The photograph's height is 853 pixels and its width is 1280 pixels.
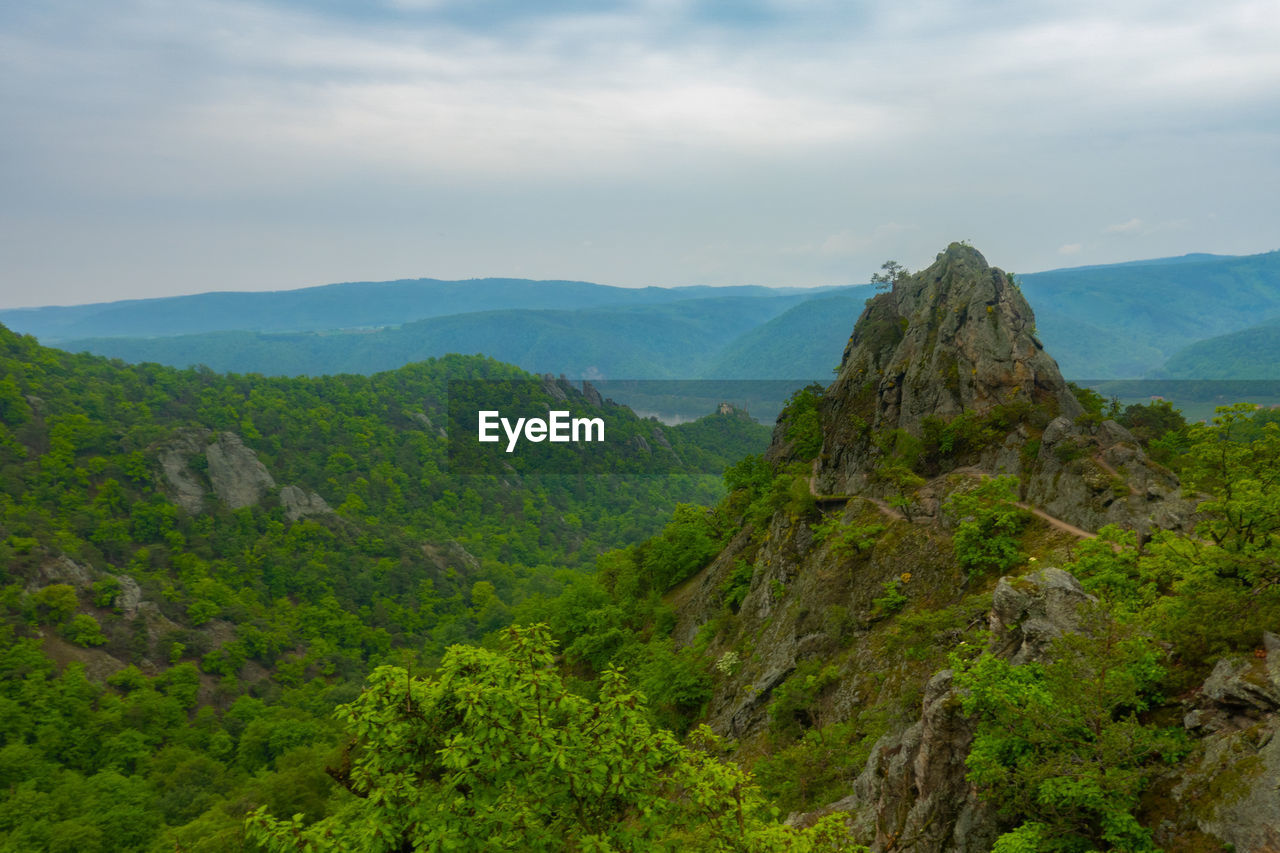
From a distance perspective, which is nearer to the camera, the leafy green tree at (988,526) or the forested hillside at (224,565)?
the leafy green tree at (988,526)

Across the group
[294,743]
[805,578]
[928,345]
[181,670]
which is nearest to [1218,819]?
[805,578]

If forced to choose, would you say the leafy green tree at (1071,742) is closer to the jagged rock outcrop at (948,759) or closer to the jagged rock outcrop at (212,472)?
the jagged rock outcrop at (948,759)

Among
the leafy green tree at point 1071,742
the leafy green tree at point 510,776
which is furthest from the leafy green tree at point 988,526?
the leafy green tree at point 510,776

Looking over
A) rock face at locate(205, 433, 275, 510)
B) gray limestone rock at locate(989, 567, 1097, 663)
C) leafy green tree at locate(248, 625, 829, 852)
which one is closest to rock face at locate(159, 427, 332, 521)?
rock face at locate(205, 433, 275, 510)

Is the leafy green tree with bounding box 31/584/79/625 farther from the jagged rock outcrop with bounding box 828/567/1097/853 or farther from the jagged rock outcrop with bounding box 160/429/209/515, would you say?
the jagged rock outcrop with bounding box 828/567/1097/853

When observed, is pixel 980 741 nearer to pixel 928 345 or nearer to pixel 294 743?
pixel 928 345

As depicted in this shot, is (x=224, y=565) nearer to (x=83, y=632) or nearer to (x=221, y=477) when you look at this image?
(x=221, y=477)
